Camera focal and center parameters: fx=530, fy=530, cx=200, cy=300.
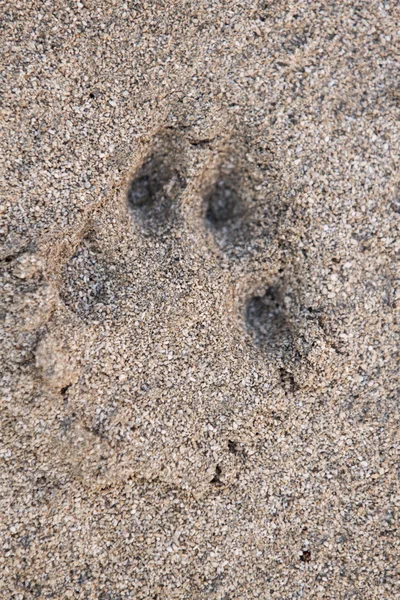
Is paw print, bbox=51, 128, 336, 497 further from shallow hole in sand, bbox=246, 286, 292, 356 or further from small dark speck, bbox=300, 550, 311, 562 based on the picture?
small dark speck, bbox=300, 550, 311, 562

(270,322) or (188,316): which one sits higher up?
(270,322)

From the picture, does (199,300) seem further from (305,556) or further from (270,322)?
(305,556)

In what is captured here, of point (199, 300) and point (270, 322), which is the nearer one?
point (199, 300)

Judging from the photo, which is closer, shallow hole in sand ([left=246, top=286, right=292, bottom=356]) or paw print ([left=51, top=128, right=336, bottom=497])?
paw print ([left=51, top=128, right=336, bottom=497])

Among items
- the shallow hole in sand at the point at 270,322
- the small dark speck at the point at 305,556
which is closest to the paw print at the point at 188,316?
the shallow hole in sand at the point at 270,322

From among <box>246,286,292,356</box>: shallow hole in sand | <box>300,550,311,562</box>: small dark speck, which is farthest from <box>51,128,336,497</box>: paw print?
<box>300,550,311,562</box>: small dark speck

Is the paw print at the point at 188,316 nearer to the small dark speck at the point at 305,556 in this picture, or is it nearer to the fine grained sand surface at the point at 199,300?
the fine grained sand surface at the point at 199,300

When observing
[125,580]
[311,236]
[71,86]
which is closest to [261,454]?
[125,580]

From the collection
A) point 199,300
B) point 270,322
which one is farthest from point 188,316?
point 270,322
